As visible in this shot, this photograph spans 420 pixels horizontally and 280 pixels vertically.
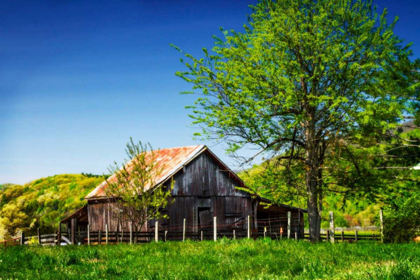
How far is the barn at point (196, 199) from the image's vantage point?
3111 centimetres

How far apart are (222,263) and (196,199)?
71.2 feet

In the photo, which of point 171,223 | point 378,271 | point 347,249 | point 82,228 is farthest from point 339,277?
point 82,228

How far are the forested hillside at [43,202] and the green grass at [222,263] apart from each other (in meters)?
35.4

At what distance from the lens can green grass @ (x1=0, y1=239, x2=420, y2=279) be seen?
333 inches

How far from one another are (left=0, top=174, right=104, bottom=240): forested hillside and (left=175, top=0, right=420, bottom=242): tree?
31057 millimetres

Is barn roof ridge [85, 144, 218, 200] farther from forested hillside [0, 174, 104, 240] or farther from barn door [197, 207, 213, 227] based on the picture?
forested hillside [0, 174, 104, 240]

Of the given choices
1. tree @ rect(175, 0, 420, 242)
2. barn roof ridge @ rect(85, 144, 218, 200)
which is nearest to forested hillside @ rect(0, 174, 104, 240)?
barn roof ridge @ rect(85, 144, 218, 200)

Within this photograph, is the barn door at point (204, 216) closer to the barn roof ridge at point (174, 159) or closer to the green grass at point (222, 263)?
the barn roof ridge at point (174, 159)

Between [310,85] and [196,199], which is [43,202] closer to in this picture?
[196,199]

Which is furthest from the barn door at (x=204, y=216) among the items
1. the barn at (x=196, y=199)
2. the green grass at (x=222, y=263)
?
the green grass at (x=222, y=263)

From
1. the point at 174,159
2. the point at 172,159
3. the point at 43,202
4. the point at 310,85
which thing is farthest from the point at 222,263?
the point at 43,202

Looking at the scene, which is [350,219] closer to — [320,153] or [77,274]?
[320,153]

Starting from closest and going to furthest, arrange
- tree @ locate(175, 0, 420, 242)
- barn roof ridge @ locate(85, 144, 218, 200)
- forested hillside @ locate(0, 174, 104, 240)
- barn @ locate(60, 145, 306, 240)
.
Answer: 1. tree @ locate(175, 0, 420, 242)
2. barn roof ridge @ locate(85, 144, 218, 200)
3. barn @ locate(60, 145, 306, 240)
4. forested hillside @ locate(0, 174, 104, 240)

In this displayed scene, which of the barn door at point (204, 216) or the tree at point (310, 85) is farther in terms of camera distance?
the barn door at point (204, 216)
